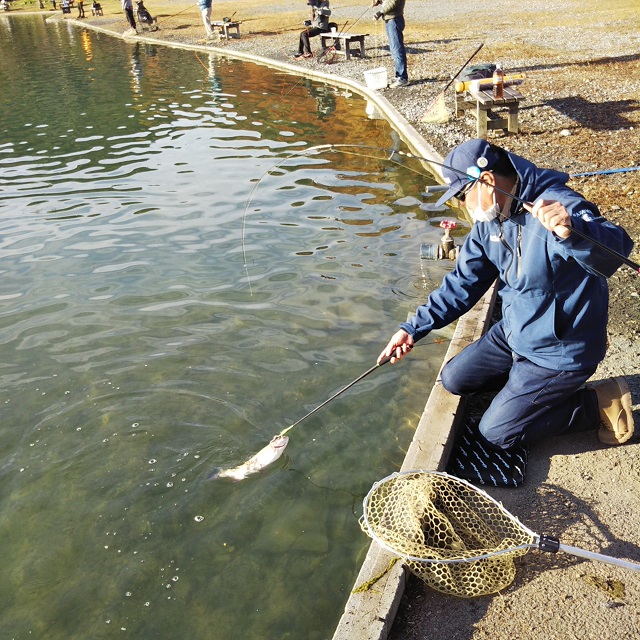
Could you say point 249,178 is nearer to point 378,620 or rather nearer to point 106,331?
point 106,331

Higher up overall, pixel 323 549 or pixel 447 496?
pixel 447 496

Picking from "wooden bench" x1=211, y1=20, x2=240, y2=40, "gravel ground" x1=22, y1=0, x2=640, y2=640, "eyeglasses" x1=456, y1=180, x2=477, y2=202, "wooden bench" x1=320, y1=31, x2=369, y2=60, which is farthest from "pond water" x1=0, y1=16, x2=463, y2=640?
"wooden bench" x1=211, y1=20, x2=240, y2=40

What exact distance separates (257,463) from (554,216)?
2.50 meters

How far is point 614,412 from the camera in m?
4.12

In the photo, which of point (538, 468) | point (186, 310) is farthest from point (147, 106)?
point (538, 468)

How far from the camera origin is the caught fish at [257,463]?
4.47 meters

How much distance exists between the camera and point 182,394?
5.52 m

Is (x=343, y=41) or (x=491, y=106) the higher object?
(x=343, y=41)

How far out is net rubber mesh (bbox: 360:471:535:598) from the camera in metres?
3.29

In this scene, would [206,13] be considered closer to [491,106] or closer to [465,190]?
[491,106]

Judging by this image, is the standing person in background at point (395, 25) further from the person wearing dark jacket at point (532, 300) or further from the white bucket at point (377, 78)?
the person wearing dark jacket at point (532, 300)

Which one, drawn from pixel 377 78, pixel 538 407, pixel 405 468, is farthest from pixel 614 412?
pixel 377 78

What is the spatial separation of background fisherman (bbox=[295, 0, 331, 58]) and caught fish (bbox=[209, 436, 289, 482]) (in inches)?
724

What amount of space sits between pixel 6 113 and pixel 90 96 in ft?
7.63
